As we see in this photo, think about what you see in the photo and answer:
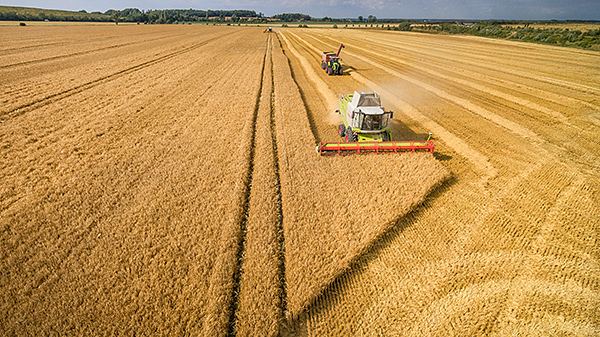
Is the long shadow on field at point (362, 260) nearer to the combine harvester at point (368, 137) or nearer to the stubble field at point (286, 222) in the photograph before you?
the stubble field at point (286, 222)

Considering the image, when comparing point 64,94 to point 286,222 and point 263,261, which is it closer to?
point 286,222

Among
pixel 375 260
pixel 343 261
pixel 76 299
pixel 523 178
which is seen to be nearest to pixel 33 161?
pixel 76 299

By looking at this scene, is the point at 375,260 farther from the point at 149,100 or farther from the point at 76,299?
the point at 149,100

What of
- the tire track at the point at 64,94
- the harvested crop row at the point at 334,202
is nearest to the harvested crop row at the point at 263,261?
the harvested crop row at the point at 334,202

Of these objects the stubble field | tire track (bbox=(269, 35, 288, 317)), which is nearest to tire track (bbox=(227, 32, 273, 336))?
the stubble field

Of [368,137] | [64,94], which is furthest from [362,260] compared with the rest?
[64,94]

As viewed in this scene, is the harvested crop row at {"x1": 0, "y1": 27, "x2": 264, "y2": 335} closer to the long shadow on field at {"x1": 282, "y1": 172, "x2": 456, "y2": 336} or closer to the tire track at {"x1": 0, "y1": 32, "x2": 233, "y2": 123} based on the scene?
the tire track at {"x1": 0, "y1": 32, "x2": 233, "y2": 123}
